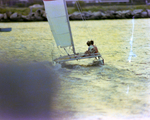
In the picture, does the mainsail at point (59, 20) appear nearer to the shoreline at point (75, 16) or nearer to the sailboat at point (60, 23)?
the sailboat at point (60, 23)

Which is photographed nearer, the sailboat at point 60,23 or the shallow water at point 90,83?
the shallow water at point 90,83

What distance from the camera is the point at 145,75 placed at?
68.2 inches

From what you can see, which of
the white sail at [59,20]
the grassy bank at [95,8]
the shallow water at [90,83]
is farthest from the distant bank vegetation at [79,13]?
the white sail at [59,20]

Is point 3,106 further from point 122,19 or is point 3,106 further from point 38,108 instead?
point 122,19

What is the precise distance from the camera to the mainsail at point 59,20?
2002mm

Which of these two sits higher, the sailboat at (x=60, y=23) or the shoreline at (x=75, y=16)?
the sailboat at (x=60, y=23)

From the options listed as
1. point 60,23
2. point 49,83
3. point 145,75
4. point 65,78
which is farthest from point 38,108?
point 60,23

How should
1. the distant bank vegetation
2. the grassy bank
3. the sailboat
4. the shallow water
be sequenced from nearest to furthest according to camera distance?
the shallow water
the sailboat
the grassy bank
the distant bank vegetation

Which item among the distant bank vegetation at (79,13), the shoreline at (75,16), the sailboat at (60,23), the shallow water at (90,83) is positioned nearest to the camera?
the shallow water at (90,83)

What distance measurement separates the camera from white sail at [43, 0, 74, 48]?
2002 millimetres

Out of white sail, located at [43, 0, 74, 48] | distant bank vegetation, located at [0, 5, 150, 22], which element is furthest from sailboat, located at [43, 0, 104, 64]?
distant bank vegetation, located at [0, 5, 150, 22]

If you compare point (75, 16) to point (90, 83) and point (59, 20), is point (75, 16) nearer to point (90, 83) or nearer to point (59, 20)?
point (59, 20)

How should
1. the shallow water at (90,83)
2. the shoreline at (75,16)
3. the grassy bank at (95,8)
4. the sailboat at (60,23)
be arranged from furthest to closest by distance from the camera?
the shoreline at (75,16) → the grassy bank at (95,8) → the sailboat at (60,23) → the shallow water at (90,83)

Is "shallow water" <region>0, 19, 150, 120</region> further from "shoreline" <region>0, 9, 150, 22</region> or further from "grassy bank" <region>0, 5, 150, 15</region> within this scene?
"shoreline" <region>0, 9, 150, 22</region>
